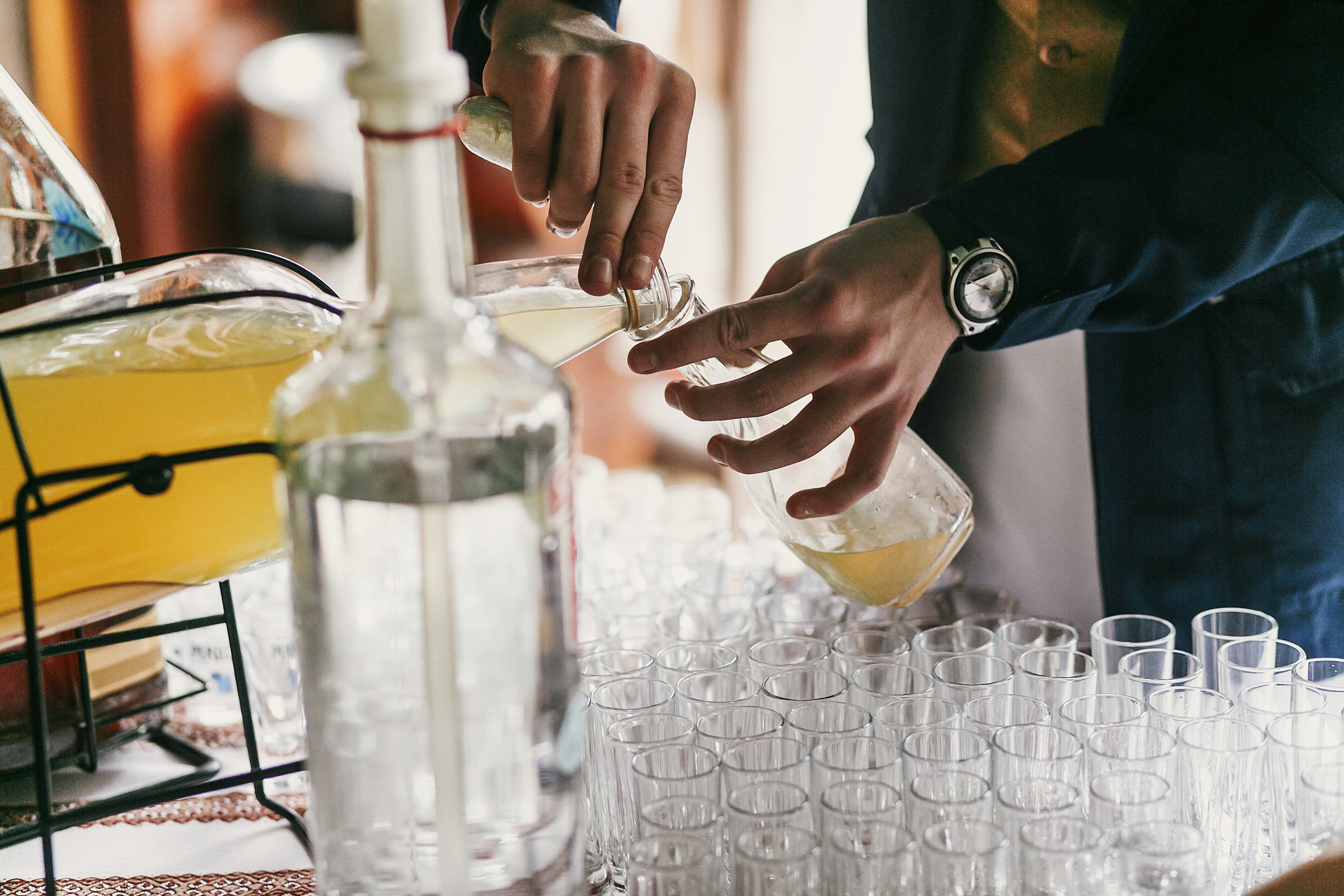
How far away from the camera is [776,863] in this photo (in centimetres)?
→ 58

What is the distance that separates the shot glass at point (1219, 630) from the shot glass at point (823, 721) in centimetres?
35

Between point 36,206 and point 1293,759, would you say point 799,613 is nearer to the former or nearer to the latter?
point 1293,759

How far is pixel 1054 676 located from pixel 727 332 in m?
0.34

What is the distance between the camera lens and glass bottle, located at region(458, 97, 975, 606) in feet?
2.47

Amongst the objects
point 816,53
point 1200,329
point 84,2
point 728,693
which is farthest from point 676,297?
point 84,2

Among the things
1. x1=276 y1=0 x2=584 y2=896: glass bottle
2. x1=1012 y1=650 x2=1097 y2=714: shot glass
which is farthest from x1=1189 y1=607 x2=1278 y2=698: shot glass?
x1=276 y1=0 x2=584 y2=896: glass bottle

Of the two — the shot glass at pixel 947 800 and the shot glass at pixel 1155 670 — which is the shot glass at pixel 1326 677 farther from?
the shot glass at pixel 947 800

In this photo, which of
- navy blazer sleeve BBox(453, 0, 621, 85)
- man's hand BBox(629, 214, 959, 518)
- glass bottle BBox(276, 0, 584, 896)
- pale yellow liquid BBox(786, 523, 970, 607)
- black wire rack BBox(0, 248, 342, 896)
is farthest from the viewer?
navy blazer sleeve BBox(453, 0, 621, 85)

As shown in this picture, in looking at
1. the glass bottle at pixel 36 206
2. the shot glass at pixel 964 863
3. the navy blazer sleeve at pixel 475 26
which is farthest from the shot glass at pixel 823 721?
the navy blazer sleeve at pixel 475 26

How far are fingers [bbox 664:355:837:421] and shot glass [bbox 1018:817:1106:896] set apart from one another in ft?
1.02

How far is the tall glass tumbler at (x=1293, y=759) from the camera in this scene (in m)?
0.63

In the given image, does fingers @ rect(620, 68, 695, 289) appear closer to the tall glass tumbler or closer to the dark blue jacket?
the dark blue jacket

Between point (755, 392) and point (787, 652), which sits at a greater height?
point (755, 392)

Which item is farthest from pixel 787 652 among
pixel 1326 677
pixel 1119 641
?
pixel 1326 677
